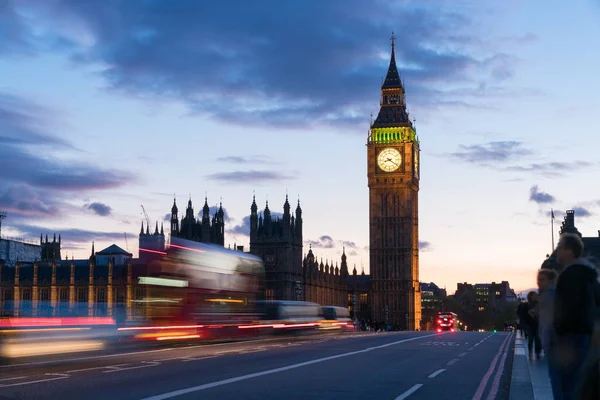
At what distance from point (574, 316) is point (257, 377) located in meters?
10.6

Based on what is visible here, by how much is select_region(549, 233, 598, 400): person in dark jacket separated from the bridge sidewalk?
20.9 feet

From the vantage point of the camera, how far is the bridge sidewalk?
15164mm

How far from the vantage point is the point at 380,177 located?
146 meters

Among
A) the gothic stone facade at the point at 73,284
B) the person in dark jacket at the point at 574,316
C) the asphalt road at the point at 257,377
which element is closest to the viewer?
the person in dark jacket at the point at 574,316

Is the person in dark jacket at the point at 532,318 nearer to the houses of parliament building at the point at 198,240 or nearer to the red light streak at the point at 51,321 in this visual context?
the red light streak at the point at 51,321

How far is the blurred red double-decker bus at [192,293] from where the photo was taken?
31156 mm

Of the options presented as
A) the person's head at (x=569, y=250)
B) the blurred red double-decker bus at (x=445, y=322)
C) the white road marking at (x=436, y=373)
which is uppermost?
the person's head at (x=569, y=250)

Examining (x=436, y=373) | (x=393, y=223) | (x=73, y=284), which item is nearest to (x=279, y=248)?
(x=393, y=223)

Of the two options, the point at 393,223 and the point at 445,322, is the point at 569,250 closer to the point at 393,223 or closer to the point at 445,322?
the point at 445,322

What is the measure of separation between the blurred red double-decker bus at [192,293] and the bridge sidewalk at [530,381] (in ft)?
41.5

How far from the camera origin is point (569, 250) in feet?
27.5

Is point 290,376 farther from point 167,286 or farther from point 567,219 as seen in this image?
point 567,219

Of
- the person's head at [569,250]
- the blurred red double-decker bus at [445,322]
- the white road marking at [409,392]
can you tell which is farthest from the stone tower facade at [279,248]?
the person's head at [569,250]

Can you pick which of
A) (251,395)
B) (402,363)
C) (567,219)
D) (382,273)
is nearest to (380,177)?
(382,273)
